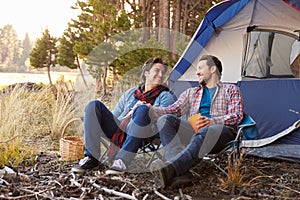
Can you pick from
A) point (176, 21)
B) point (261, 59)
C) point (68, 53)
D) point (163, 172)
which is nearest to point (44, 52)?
point (68, 53)

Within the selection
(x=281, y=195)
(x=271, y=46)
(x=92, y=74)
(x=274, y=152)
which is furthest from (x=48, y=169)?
(x=92, y=74)

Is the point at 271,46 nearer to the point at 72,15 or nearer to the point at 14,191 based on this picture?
the point at 14,191

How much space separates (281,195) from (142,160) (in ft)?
3.72

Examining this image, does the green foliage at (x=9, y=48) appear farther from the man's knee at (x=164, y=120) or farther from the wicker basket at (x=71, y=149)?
the man's knee at (x=164, y=120)

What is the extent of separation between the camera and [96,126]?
2490mm

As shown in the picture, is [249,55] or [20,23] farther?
[20,23]

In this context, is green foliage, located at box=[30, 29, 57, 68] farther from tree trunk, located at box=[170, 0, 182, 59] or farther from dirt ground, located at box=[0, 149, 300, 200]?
dirt ground, located at box=[0, 149, 300, 200]

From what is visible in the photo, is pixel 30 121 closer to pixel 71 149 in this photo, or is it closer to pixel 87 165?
pixel 71 149

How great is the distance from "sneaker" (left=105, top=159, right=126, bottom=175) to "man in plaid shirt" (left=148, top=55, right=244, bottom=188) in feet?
1.01

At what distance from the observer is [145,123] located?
92.0 inches

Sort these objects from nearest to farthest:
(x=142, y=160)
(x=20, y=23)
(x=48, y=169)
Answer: (x=48, y=169) → (x=142, y=160) → (x=20, y=23)

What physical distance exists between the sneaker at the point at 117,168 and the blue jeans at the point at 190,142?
0.31 meters

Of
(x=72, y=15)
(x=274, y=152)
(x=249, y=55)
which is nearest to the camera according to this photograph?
(x=274, y=152)

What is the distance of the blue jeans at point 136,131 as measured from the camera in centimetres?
231
